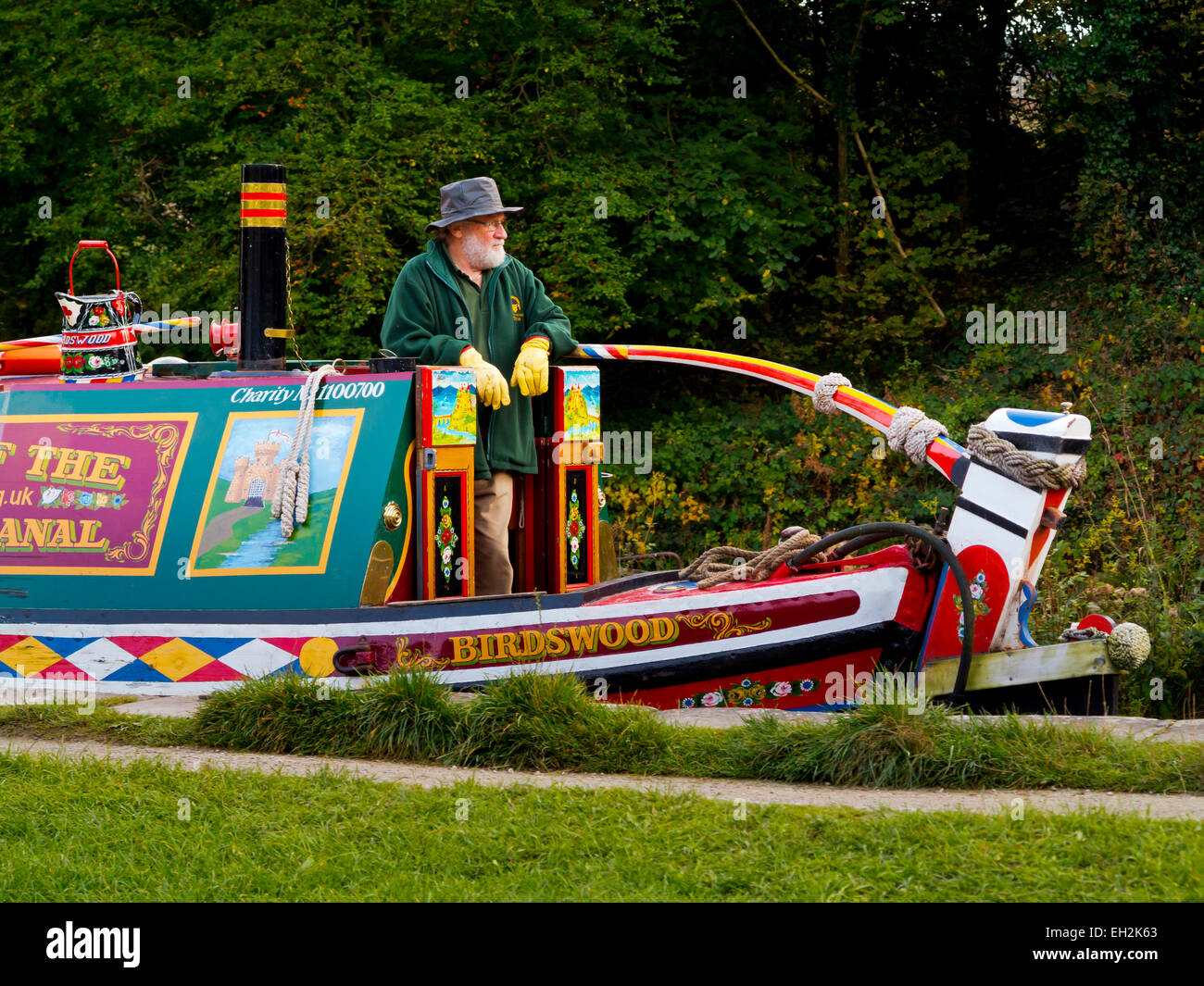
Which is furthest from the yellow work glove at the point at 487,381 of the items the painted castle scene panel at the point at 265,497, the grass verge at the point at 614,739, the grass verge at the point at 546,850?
the grass verge at the point at 546,850

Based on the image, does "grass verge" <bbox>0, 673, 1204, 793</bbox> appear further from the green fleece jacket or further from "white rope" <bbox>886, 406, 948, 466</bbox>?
"white rope" <bbox>886, 406, 948, 466</bbox>

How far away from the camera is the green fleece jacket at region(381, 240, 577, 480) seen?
22.4 feet

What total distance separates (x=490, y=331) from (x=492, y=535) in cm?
101

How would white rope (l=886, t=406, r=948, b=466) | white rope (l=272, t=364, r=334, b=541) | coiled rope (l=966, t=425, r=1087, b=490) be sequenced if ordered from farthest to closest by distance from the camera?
white rope (l=886, t=406, r=948, b=466), white rope (l=272, t=364, r=334, b=541), coiled rope (l=966, t=425, r=1087, b=490)

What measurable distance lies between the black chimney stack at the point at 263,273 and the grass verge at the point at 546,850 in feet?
9.65

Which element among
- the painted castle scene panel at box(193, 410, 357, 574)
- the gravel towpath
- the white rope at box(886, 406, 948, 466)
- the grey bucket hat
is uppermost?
the grey bucket hat

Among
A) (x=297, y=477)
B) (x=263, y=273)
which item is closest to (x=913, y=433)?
(x=297, y=477)

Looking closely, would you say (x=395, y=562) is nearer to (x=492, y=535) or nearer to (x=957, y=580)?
(x=492, y=535)

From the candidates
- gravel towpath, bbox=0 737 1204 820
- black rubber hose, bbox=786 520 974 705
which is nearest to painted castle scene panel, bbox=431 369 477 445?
gravel towpath, bbox=0 737 1204 820

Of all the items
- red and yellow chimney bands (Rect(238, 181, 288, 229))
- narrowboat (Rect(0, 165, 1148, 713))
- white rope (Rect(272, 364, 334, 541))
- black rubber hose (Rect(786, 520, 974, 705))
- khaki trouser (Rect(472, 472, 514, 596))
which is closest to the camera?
black rubber hose (Rect(786, 520, 974, 705))

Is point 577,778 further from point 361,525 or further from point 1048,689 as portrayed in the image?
point 1048,689

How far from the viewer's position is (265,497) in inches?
260

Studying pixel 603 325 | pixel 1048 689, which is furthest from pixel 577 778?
pixel 603 325

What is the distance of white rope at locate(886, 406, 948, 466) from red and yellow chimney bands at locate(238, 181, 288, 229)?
10.7ft
